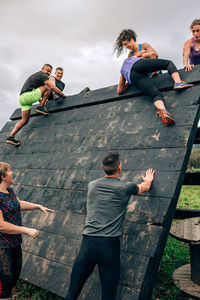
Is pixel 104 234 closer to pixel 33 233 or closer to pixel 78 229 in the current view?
pixel 33 233

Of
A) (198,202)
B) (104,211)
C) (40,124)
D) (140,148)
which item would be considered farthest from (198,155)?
(104,211)

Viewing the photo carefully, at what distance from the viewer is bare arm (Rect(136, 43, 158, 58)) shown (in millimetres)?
4236

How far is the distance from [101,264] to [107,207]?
0.50 meters

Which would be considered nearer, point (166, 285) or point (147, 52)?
point (166, 285)

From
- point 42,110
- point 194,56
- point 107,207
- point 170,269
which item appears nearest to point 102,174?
point 107,207

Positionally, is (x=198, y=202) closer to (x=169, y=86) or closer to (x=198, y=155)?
(x=169, y=86)

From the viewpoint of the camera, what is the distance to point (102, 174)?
339 cm

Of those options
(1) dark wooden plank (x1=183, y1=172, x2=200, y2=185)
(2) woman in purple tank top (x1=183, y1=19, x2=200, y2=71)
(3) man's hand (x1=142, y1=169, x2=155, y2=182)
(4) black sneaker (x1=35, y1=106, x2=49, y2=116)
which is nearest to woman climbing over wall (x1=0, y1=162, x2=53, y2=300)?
(3) man's hand (x1=142, y1=169, x2=155, y2=182)

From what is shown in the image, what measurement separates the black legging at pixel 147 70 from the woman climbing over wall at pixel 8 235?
96.6 inches

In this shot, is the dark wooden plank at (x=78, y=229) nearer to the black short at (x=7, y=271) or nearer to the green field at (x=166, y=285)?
the black short at (x=7, y=271)

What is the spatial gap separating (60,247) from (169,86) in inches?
112

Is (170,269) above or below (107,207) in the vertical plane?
below

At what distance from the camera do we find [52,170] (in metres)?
4.16

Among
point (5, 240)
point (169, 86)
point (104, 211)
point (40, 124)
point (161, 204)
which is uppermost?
point (169, 86)
